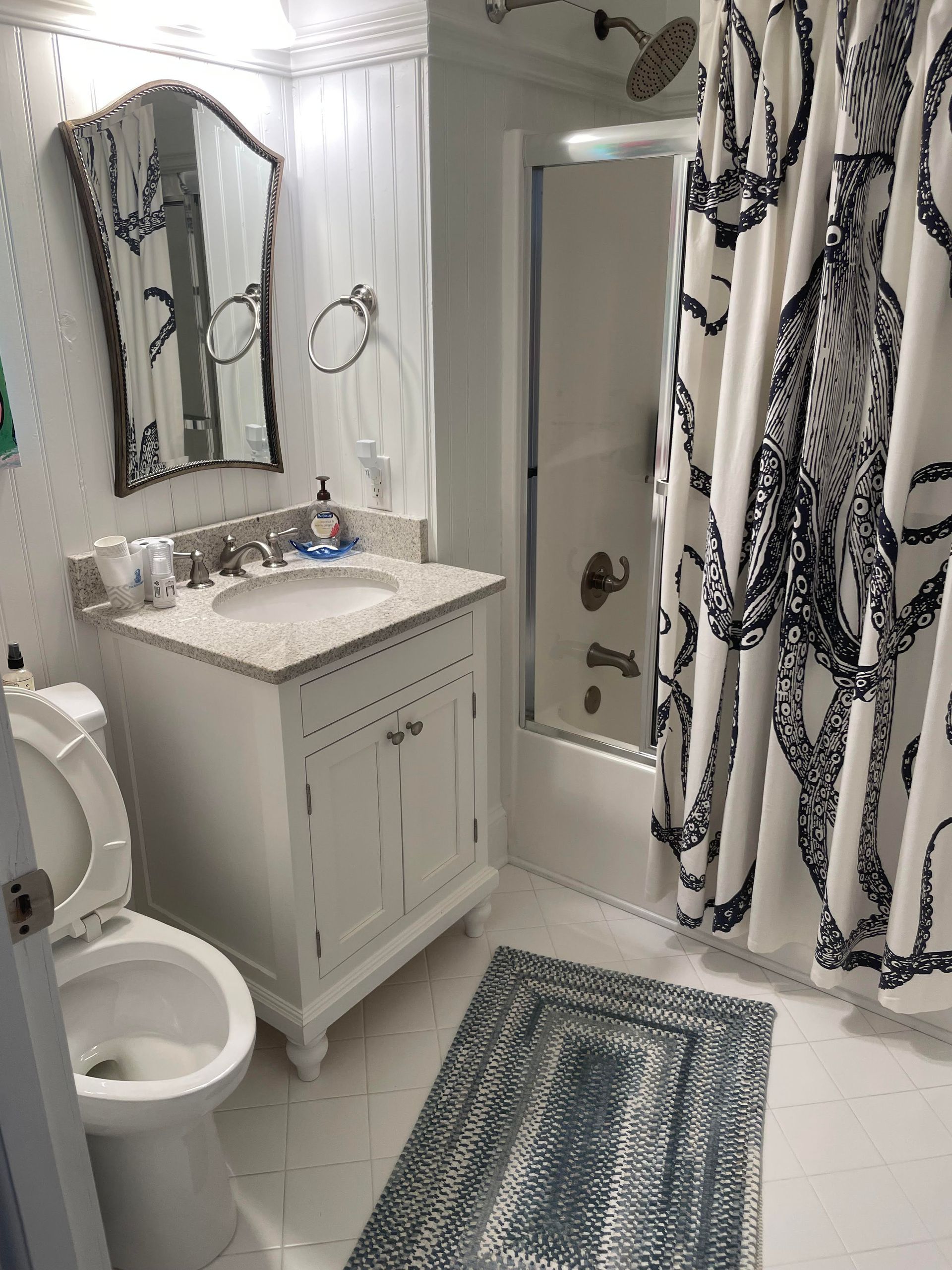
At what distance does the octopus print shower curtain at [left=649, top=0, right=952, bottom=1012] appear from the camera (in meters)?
1.61

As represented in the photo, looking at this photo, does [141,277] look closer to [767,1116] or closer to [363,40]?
[363,40]

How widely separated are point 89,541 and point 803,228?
1.47 meters

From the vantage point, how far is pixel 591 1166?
175 cm

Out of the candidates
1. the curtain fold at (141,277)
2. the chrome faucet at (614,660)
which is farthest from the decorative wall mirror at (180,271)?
the chrome faucet at (614,660)

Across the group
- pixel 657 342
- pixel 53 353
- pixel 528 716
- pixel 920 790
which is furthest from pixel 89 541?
pixel 920 790

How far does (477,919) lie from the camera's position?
7.68 feet

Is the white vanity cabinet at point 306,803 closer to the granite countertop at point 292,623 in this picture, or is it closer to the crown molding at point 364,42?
the granite countertop at point 292,623

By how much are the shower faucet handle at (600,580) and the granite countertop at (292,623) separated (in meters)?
0.47

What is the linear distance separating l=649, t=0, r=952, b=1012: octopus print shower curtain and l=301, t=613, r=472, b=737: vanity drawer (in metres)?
0.47

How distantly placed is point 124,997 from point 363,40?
1915 mm

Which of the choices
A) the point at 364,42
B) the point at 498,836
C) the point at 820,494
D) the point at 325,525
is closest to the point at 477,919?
the point at 498,836

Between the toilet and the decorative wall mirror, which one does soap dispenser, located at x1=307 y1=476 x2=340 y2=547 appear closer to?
the decorative wall mirror

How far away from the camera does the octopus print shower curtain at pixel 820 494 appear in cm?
161

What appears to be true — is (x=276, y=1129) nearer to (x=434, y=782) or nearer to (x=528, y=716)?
(x=434, y=782)
